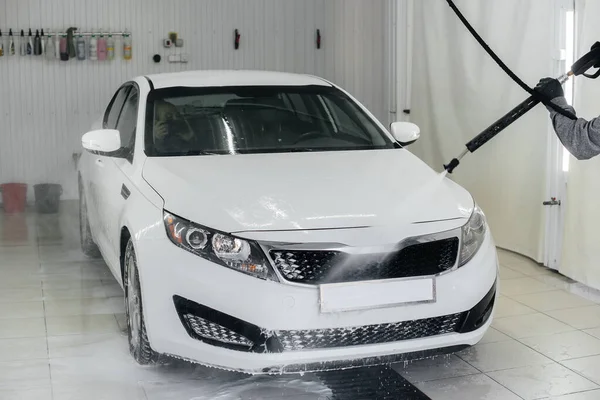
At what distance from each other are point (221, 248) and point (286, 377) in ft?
2.37

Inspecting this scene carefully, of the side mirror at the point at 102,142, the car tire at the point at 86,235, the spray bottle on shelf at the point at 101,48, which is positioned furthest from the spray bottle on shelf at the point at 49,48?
the side mirror at the point at 102,142

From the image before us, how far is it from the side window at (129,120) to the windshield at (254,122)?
0.17 m

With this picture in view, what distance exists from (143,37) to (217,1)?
84 centimetres

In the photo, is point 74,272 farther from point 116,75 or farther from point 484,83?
point 116,75

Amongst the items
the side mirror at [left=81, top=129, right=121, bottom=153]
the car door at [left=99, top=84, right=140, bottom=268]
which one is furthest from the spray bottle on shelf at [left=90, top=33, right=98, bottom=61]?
the side mirror at [left=81, top=129, right=121, bottom=153]

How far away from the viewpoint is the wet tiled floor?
3.41 meters

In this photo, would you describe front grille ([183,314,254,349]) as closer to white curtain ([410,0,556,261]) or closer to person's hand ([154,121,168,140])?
person's hand ([154,121,168,140])

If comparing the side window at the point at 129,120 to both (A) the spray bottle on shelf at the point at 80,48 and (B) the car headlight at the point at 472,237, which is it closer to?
(B) the car headlight at the point at 472,237

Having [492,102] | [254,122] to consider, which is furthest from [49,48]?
[254,122]

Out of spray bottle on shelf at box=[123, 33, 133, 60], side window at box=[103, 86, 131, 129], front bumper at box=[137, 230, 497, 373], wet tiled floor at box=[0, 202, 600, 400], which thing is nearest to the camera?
front bumper at box=[137, 230, 497, 373]

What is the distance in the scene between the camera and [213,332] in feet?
10.3

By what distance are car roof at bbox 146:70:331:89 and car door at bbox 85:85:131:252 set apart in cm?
48

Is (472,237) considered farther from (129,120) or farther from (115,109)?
(115,109)

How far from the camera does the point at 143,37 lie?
29.0 ft
